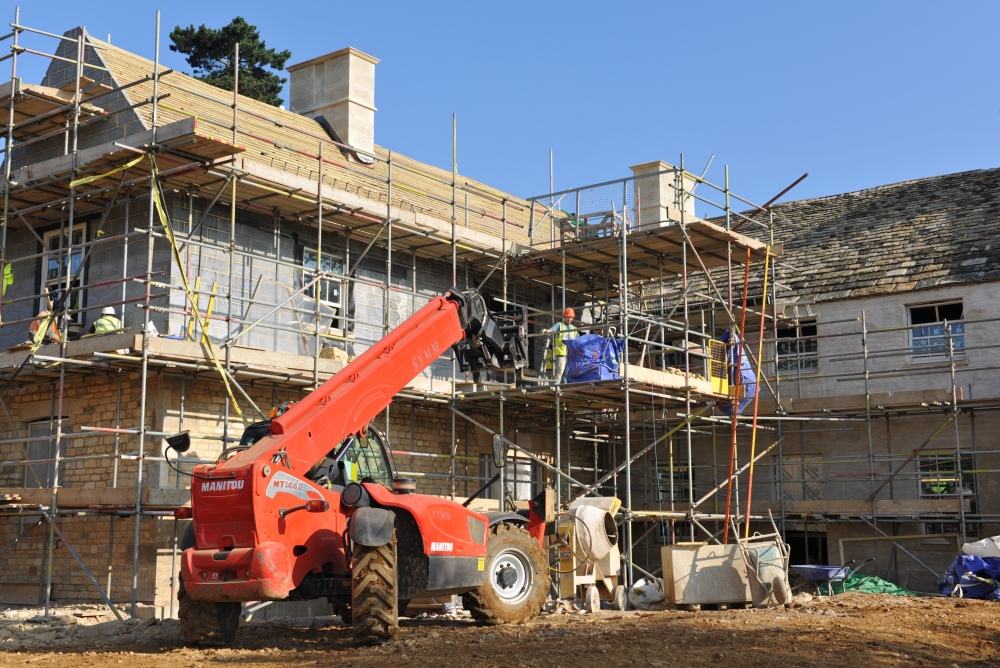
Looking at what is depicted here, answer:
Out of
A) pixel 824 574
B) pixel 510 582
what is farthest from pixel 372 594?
pixel 824 574

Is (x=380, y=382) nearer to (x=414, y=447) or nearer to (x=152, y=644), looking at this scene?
(x=152, y=644)

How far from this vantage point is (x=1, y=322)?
1845 cm

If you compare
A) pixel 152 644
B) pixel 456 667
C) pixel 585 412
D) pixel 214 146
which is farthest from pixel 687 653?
pixel 585 412

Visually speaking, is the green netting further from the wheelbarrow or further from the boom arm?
the boom arm

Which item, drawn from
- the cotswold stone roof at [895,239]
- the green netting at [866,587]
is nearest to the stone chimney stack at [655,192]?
the cotswold stone roof at [895,239]

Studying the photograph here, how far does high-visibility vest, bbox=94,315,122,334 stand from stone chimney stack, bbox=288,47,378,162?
723cm

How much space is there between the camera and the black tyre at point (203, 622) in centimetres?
1138

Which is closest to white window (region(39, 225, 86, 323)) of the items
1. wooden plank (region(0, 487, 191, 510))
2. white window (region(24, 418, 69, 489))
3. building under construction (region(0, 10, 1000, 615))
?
building under construction (region(0, 10, 1000, 615))

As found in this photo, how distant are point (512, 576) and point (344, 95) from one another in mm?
12055

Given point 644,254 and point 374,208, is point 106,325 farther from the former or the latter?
point 644,254

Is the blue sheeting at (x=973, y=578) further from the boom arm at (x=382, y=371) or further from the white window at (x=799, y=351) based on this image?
the boom arm at (x=382, y=371)

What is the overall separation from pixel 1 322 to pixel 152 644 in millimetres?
8430

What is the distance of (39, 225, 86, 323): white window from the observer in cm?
1742

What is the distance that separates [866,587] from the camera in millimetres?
18375
